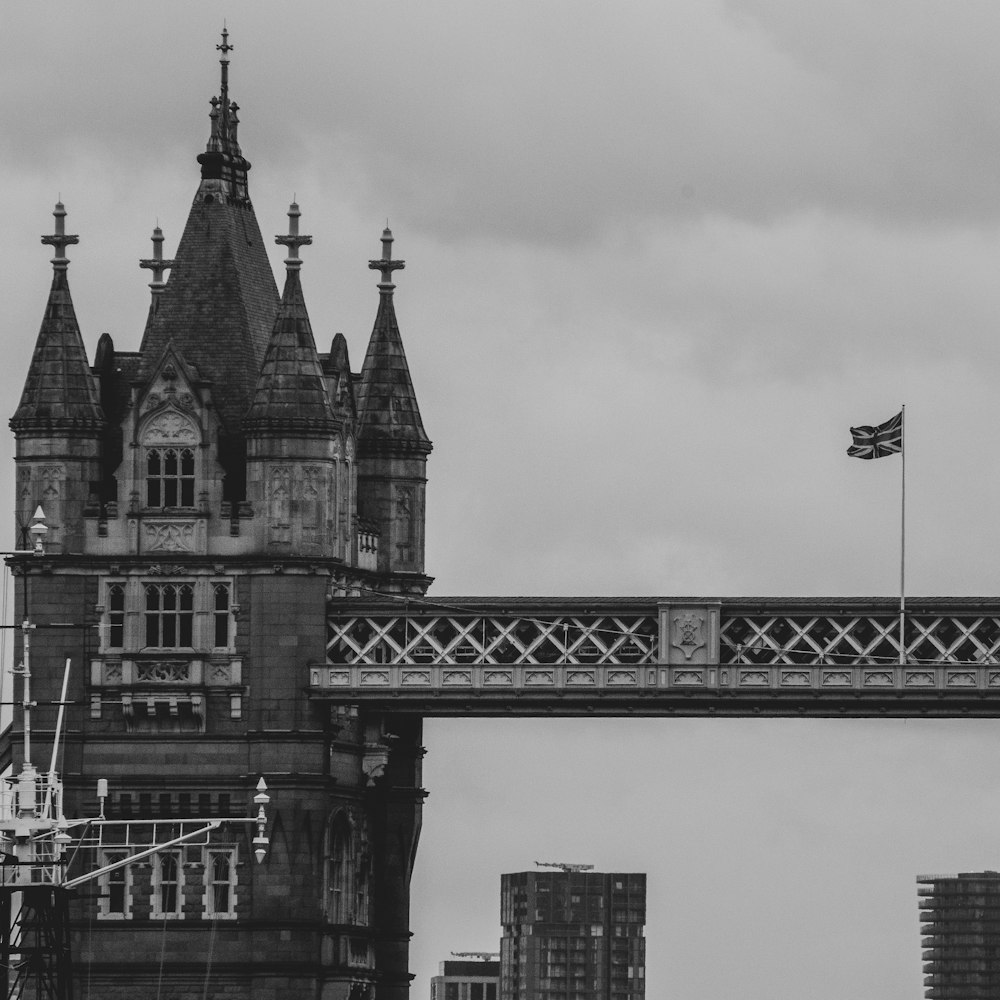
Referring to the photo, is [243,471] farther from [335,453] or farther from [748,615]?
[748,615]

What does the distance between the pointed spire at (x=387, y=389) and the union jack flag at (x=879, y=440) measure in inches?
710

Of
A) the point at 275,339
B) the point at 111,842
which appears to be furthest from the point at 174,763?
the point at 275,339

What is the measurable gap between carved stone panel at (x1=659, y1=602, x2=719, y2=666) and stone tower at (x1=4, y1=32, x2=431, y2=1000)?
11679 millimetres

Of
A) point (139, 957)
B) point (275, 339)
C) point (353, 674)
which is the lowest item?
point (139, 957)

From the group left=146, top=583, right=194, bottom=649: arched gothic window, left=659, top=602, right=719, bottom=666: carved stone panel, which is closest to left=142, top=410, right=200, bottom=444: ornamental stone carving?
left=146, top=583, right=194, bottom=649: arched gothic window

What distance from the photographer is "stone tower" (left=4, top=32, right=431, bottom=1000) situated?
155 meters

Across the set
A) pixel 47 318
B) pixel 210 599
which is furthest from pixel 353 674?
pixel 47 318

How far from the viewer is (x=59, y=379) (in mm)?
158000

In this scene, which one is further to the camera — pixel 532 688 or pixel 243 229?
pixel 243 229

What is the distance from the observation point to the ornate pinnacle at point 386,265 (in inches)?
6673

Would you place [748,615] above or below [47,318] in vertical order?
below

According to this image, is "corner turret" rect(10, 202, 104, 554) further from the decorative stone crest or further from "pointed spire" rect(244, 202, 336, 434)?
the decorative stone crest

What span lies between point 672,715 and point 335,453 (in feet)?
48.4

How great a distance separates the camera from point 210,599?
6156 inches
